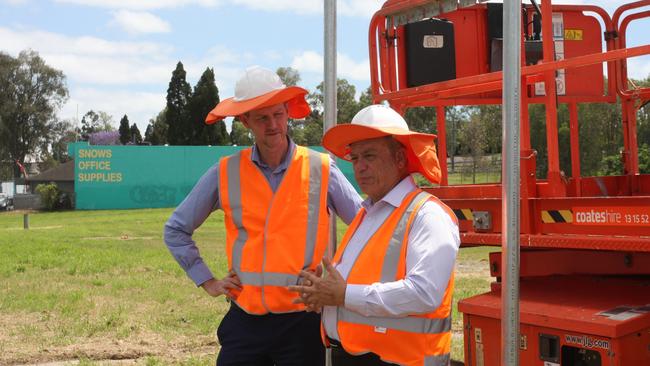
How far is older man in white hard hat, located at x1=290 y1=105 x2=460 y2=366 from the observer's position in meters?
2.45

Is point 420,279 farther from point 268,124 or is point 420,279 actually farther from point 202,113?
point 202,113

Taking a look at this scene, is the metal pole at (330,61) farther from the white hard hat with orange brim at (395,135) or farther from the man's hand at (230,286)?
the man's hand at (230,286)

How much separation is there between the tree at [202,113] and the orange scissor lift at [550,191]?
2103 inches

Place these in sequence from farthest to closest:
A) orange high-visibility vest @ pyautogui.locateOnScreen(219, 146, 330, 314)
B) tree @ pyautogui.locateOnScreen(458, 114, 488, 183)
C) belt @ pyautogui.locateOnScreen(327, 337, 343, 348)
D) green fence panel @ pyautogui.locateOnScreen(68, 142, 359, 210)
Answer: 1. green fence panel @ pyautogui.locateOnScreen(68, 142, 359, 210)
2. tree @ pyautogui.locateOnScreen(458, 114, 488, 183)
3. orange high-visibility vest @ pyautogui.locateOnScreen(219, 146, 330, 314)
4. belt @ pyautogui.locateOnScreen(327, 337, 343, 348)

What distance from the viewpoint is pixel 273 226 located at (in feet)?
10.5

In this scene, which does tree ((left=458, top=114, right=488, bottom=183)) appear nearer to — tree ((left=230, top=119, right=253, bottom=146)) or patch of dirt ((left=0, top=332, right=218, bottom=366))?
patch of dirt ((left=0, top=332, right=218, bottom=366))

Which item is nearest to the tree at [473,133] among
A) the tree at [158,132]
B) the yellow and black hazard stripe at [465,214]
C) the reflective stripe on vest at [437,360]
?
the yellow and black hazard stripe at [465,214]

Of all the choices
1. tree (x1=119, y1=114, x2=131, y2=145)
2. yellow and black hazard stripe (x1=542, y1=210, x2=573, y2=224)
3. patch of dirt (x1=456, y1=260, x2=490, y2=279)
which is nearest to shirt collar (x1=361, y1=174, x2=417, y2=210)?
yellow and black hazard stripe (x1=542, y1=210, x2=573, y2=224)

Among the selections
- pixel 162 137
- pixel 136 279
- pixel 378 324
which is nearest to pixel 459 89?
pixel 378 324

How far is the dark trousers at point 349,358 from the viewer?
267cm

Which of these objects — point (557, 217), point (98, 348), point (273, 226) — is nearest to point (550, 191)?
point (557, 217)

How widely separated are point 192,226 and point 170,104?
57.0 meters

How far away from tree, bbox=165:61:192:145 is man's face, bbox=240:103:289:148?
56.0 m

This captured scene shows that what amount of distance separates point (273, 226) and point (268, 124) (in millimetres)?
458
